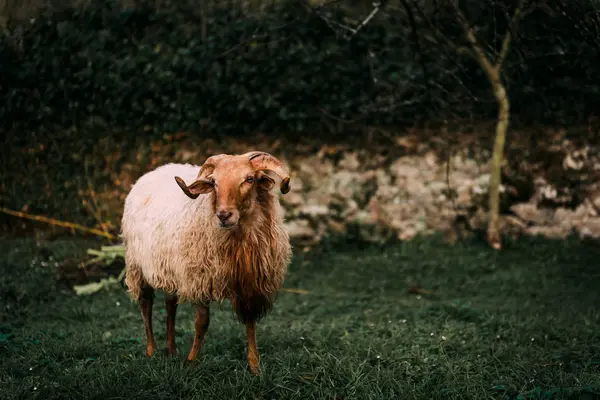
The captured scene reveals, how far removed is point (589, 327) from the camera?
5.08m

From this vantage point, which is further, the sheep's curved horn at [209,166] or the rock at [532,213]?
the rock at [532,213]

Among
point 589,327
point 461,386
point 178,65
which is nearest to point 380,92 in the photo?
point 178,65

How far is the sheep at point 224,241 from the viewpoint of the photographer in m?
3.56

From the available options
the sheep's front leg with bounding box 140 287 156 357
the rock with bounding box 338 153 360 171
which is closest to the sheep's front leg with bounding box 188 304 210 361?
the sheep's front leg with bounding box 140 287 156 357

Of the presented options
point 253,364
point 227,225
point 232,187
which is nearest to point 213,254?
point 227,225

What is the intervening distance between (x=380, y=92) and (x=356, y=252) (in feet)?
8.15

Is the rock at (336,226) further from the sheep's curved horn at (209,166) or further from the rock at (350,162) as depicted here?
the sheep's curved horn at (209,166)

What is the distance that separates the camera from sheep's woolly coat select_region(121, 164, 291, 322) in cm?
371

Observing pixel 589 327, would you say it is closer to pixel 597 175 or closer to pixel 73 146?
pixel 597 175

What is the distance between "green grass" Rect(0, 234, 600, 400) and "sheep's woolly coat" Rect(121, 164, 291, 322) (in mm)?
480

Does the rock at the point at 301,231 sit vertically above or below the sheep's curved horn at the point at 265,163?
below

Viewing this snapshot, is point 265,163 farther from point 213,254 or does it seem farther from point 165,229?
point 165,229

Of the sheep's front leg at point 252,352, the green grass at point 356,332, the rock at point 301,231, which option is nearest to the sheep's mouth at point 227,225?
the sheep's front leg at point 252,352

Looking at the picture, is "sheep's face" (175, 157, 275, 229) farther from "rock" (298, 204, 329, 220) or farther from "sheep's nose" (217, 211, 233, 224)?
"rock" (298, 204, 329, 220)
